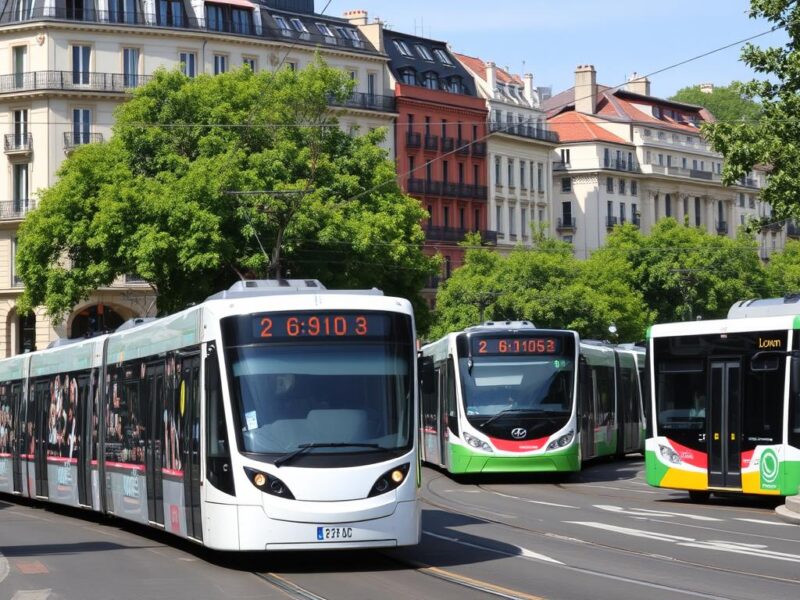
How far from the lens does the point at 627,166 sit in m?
127

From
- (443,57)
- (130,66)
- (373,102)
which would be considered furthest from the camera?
(443,57)

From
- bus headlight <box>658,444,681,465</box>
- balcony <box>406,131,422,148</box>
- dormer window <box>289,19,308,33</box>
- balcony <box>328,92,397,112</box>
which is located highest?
dormer window <box>289,19,308,33</box>

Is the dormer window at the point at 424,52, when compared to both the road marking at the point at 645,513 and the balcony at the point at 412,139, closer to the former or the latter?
the balcony at the point at 412,139

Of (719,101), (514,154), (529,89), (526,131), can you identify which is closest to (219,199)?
(514,154)

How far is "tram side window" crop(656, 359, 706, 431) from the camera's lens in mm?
26578

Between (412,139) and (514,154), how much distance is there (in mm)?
14968

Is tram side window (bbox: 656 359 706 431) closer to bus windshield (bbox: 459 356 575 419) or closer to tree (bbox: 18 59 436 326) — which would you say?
bus windshield (bbox: 459 356 575 419)

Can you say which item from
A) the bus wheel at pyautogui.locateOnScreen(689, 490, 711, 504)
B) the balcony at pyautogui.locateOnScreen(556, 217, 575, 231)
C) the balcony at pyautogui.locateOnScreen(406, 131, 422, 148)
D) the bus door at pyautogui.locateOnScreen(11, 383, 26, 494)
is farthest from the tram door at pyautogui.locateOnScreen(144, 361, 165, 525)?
the balcony at pyautogui.locateOnScreen(556, 217, 575, 231)

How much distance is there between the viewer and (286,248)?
55375mm

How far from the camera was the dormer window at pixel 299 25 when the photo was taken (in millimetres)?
87875

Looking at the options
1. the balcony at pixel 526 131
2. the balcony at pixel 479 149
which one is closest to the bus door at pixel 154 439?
the balcony at pixel 479 149

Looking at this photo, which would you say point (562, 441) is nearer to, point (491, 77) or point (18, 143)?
point (18, 143)

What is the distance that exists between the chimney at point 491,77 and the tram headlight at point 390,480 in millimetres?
92585

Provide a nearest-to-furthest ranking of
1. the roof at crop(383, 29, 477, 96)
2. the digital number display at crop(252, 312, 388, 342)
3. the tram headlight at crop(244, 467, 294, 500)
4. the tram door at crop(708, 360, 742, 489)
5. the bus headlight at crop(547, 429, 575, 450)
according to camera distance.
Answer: the tram headlight at crop(244, 467, 294, 500) < the digital number display at crop(252, 312, 388, 342) < the tram door at crop(708, 360, 742, 489) < the bus headlight at crop(547, 429, 575, 450) < the roof at crop(383, 29, 477, 96)
